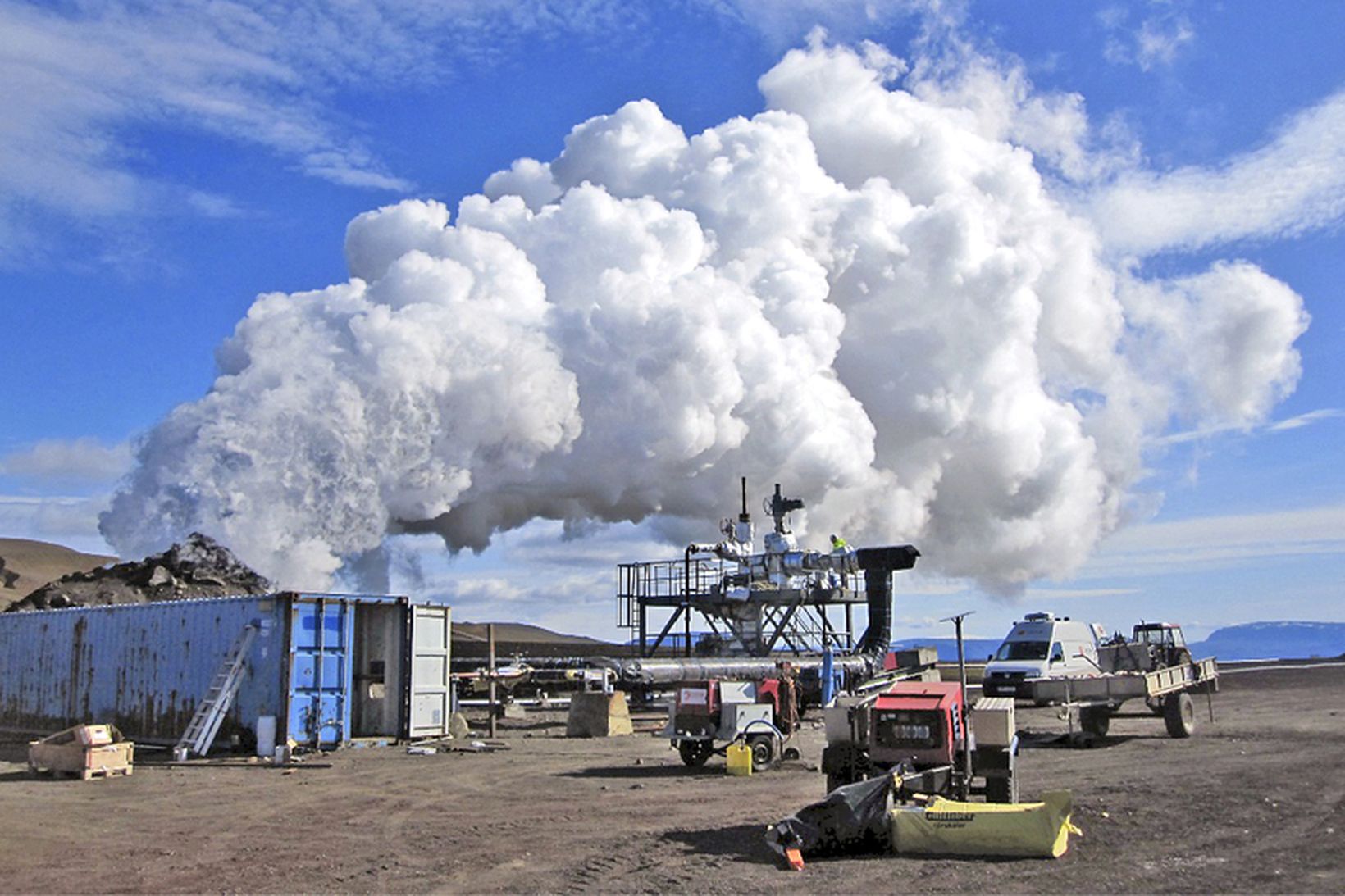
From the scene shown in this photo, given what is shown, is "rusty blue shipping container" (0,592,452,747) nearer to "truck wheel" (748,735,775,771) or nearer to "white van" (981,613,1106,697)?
"truck wheel" (748,735,775,771)

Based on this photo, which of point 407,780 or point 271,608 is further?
point 271,608

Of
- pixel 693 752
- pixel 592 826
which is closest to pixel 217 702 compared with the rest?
pixel 693 752

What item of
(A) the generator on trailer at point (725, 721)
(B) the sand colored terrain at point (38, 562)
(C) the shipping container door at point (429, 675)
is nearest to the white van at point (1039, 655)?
(A) the generator on trailer at point (725, 721)

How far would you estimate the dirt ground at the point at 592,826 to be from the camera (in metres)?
9.92

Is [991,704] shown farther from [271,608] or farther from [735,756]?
[271,608]

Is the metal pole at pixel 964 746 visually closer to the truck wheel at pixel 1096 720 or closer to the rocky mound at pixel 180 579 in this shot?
the truck wheel at pixel 1096 720

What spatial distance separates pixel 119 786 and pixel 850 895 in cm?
1259

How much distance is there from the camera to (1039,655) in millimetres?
26422

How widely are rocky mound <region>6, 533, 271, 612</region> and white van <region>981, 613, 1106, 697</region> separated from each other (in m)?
17.8

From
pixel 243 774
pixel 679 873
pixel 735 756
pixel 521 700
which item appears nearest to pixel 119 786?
pixel 243 774

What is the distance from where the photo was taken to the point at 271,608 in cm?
2197

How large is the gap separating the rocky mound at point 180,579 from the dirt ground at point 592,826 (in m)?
7.92

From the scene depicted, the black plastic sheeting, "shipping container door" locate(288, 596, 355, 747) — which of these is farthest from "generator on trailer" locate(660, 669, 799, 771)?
the black plastic sheeting

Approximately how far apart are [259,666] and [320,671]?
44.0 inches
